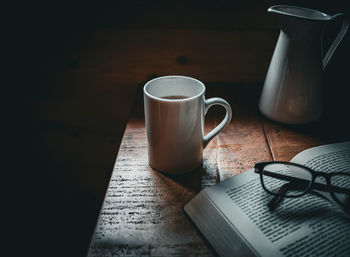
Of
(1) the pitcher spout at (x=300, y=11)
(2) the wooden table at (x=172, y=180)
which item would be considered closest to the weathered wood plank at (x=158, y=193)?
(2) the wooden table at (x=172, y=180)

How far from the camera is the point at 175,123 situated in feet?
1.49

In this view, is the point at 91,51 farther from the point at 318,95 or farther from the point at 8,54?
the point at 318,95

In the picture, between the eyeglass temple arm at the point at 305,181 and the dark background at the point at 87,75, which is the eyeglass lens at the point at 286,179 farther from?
the dark background at the point at 87,75

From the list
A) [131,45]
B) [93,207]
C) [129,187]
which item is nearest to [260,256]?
[129,187]

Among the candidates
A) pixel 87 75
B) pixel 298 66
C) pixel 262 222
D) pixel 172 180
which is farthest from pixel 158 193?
pixel 87 75

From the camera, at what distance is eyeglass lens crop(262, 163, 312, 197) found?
0.48 m

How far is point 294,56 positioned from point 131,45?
1.61ft

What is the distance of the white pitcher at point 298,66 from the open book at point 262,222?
21 cm

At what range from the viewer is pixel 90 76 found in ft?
3.03

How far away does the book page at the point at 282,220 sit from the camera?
15.1 inches

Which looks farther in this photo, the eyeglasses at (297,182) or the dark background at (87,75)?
the dark background at (87,75)

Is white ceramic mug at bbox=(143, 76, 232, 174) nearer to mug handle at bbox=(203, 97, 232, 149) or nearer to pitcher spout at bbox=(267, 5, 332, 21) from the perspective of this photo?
mug handle at bbox=(203, 97, 232, 149)

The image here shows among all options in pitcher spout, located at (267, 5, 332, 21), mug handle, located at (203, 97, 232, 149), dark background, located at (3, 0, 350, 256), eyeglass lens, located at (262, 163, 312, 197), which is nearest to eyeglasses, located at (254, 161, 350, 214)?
eyeglass lens, located at (262, 163, 312, 197)

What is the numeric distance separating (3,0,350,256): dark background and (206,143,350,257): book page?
0.31 m
